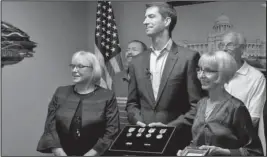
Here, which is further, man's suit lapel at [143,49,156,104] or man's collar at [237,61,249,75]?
man's suit lapel at [143,49,156,104]

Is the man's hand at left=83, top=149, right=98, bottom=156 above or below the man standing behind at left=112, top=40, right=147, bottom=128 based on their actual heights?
below

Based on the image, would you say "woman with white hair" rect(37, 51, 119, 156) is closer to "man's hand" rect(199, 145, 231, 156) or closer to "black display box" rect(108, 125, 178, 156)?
"black display box" rect(108, 125, 178, 156)

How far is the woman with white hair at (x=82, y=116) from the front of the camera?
5.01 meters

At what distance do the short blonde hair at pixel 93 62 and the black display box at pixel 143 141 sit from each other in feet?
1.88

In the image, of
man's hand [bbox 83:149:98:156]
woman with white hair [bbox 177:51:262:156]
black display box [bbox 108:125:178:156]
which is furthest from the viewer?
man's hand [bbox 83:149:98:156]

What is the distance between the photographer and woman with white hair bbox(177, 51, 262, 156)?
4.73 m

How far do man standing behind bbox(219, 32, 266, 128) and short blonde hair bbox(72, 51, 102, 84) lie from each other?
121 cm

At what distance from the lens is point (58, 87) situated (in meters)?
5.09

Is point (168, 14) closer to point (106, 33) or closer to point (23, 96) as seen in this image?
point (106, 33)

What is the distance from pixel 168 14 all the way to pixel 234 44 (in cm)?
69

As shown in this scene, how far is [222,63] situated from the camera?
15.8 feet

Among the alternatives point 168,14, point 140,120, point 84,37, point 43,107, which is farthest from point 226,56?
point 43,107

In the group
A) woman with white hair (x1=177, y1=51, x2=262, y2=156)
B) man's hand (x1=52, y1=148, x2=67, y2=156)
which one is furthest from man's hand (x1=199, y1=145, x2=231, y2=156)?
man's hand (x1=52, y1=148, x2=67, y2=156)

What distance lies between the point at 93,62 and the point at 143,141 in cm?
92
